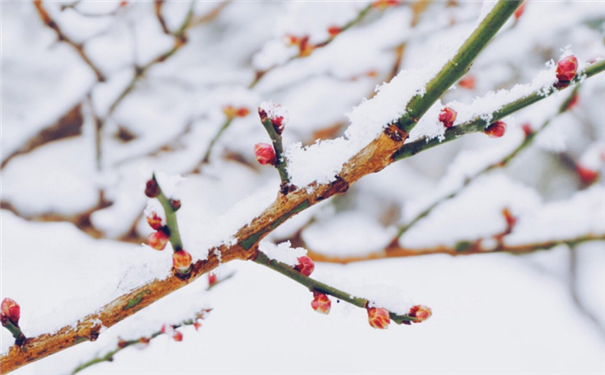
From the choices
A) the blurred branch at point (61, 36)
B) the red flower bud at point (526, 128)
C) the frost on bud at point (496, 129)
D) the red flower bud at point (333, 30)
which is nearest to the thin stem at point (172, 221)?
A: the frost on bud at point (496, 129)

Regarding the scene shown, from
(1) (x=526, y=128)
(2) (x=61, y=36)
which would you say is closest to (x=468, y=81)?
(1) (x=526, y=128)

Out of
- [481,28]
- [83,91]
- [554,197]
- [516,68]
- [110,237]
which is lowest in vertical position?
[554,197]

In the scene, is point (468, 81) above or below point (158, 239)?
above

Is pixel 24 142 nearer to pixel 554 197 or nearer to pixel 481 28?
pixel 481 28

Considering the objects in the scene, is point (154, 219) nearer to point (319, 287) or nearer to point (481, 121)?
point (319, 287)

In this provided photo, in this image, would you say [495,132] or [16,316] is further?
[16,316]

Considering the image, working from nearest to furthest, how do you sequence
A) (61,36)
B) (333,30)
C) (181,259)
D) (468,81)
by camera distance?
(181,259)
(61,36)
(333,30)
(468,81)

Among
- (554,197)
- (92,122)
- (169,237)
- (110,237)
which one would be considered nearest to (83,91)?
(92,122)
